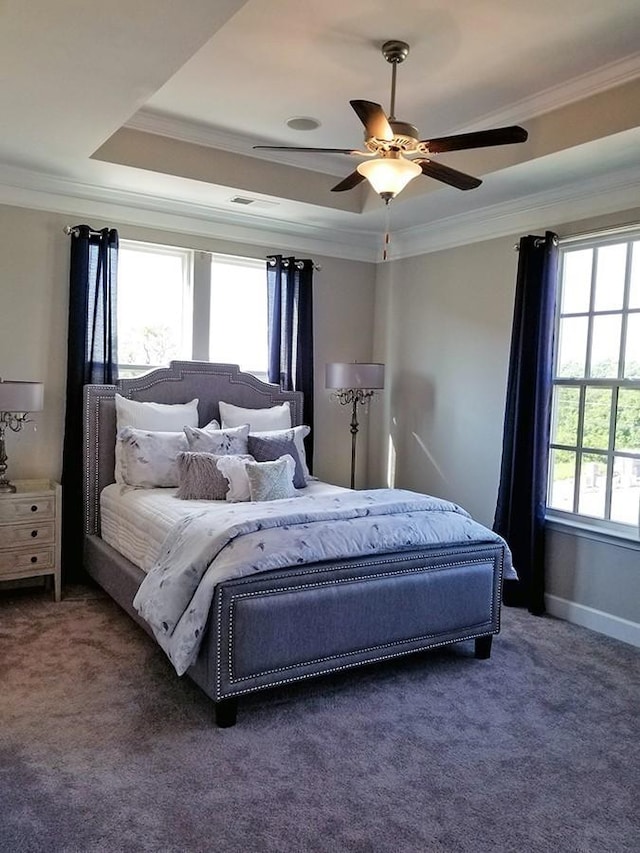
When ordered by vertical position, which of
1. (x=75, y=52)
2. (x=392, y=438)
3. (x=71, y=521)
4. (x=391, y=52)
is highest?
(x=391, y=52)

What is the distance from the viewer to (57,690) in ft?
9.77

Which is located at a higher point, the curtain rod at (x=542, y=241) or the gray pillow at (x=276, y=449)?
the curtain rod at (x=542, y=241)

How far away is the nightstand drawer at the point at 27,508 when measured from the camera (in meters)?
3.91

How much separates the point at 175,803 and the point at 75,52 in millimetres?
2742

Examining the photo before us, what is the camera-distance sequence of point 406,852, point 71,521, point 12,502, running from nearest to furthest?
point 406,852, point 12,502, point 71,521

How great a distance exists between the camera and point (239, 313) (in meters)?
5.16

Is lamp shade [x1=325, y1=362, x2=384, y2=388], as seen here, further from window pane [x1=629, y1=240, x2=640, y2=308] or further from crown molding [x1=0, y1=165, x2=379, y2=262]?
window pane [x1=629, y1=240, x2=640, y2=308]

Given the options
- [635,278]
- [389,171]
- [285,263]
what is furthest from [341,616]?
[285,263]

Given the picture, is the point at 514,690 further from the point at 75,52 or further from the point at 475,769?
the point at 75,52

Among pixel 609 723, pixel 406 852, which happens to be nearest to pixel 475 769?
pixel 406 852

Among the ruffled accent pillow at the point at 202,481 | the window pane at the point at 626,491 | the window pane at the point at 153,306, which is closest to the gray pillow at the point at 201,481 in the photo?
the ruffled accent pillow at the point at 202,481

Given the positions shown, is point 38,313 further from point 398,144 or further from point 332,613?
point 332,613

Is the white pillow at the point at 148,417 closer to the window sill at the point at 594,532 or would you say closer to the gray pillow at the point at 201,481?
the gray pillow at the point at 201,481

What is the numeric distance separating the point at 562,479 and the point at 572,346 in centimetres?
84
